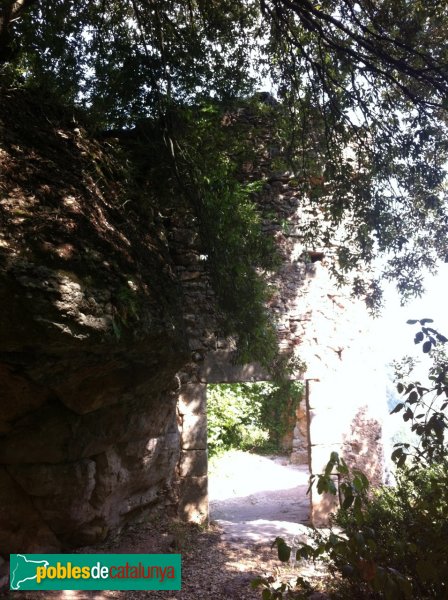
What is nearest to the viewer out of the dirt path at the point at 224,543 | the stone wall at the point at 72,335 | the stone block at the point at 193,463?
the stone wall at the point at 72,335

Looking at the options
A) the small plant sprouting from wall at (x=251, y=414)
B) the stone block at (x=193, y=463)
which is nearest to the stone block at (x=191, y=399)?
the stone block at (x=193, y=463)

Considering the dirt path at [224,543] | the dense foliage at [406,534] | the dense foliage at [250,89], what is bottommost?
the dirt path at [224,543]

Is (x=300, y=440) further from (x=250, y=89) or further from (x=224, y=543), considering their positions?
(x=250, y=89)

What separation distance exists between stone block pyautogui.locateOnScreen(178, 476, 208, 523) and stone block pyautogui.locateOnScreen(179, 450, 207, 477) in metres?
0.05

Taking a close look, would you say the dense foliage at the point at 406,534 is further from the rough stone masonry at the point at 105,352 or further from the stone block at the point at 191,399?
the stone block at the point at 191,399

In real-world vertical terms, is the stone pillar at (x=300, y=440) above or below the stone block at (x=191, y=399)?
below

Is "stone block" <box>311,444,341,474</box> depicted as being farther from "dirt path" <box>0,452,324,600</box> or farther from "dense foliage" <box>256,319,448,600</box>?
"dense foliage" <box>256,319,448,600</box>

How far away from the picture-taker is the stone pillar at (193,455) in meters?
5.51

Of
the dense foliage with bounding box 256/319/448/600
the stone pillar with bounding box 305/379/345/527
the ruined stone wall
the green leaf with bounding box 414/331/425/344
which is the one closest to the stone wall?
the ruined stone wall

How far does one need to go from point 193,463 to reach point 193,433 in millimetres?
331

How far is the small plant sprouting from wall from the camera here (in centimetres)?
1032

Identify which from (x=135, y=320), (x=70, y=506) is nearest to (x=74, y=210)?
(x=135, y=320)

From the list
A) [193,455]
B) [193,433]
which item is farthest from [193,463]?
[193,433]

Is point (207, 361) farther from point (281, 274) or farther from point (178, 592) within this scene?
point (178, 592)
